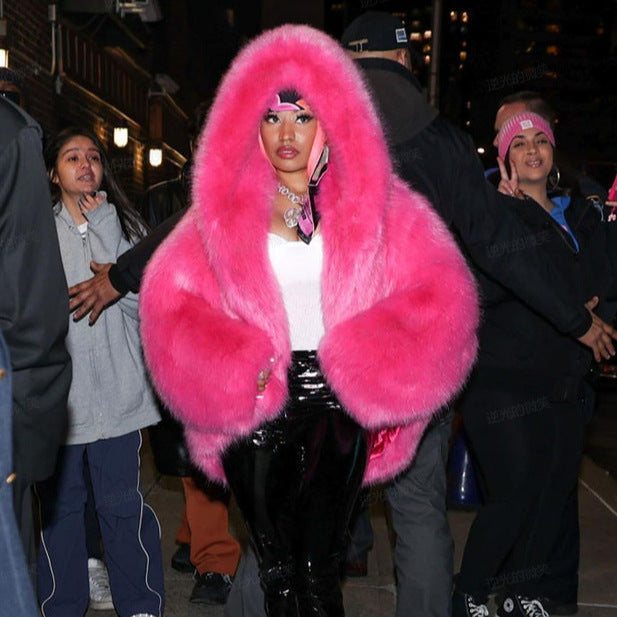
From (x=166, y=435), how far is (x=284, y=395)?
5.24 ft

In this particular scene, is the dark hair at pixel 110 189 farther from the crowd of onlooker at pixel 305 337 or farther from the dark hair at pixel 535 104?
the dark hair at pixel 535 104

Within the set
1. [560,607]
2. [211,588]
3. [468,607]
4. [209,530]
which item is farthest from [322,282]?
[560,607]

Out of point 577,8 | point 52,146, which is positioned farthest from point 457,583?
point 577,8

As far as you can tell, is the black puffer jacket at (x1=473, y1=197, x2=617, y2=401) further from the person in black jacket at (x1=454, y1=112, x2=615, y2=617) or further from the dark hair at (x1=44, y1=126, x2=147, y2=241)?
the dark hair at (x1=44, y1=126, x2=147, y2=241)

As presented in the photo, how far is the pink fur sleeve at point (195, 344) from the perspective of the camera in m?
3.39

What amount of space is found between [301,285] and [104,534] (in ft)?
5.52

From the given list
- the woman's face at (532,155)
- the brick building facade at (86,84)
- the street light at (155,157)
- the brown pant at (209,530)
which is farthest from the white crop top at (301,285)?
the street light at (155,157)

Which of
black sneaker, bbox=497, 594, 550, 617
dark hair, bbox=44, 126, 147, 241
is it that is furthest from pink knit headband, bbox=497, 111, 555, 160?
black sneaker, bbox=497, 594, 550, 617

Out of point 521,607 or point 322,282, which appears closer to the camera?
point 322,282

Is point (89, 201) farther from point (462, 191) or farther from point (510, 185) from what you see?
point (510, 185)

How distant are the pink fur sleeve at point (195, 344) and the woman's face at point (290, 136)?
1.29 ft

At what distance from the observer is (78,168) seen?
15.7ft

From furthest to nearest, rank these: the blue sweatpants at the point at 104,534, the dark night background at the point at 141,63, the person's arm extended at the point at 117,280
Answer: the dark night background at the point at 141,63
the blue sweatpants at the point at 104,534
the person's arm extended at the point at 117,280

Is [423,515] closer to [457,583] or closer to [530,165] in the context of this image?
[457,583]
